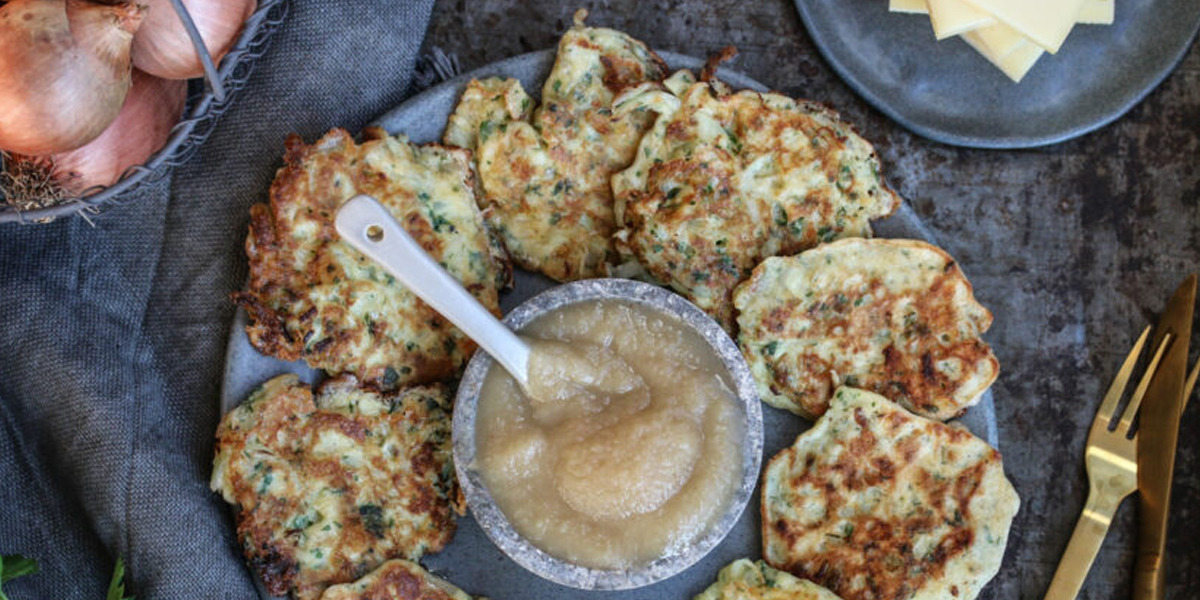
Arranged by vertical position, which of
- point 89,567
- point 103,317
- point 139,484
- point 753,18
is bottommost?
point 89,567

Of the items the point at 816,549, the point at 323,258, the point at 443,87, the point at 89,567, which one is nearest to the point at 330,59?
the point at 443,87

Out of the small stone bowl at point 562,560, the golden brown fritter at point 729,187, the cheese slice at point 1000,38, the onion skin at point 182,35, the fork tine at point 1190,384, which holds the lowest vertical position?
the fork tine at point 1190,384

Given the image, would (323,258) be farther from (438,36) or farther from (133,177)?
(438,36)

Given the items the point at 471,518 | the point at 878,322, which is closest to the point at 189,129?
the point at 471,518

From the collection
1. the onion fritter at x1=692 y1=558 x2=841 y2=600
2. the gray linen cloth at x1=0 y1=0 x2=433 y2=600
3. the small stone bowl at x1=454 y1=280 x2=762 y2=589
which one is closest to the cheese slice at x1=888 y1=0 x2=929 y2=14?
the small stone bowl at x1=454 y1=280 x2=762 y2=589

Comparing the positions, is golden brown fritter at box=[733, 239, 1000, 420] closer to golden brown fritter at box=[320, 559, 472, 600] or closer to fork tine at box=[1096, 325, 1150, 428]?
fork tine at box=[1096, 325, 1150, 428]

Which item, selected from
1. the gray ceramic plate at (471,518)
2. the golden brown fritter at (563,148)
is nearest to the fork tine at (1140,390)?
the gray ceramic plate at (471,518)

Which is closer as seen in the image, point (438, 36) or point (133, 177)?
point (133, 177)

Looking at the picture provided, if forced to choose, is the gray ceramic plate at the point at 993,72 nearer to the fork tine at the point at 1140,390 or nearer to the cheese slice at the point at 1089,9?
the cheese slice at the point at 1089,9
